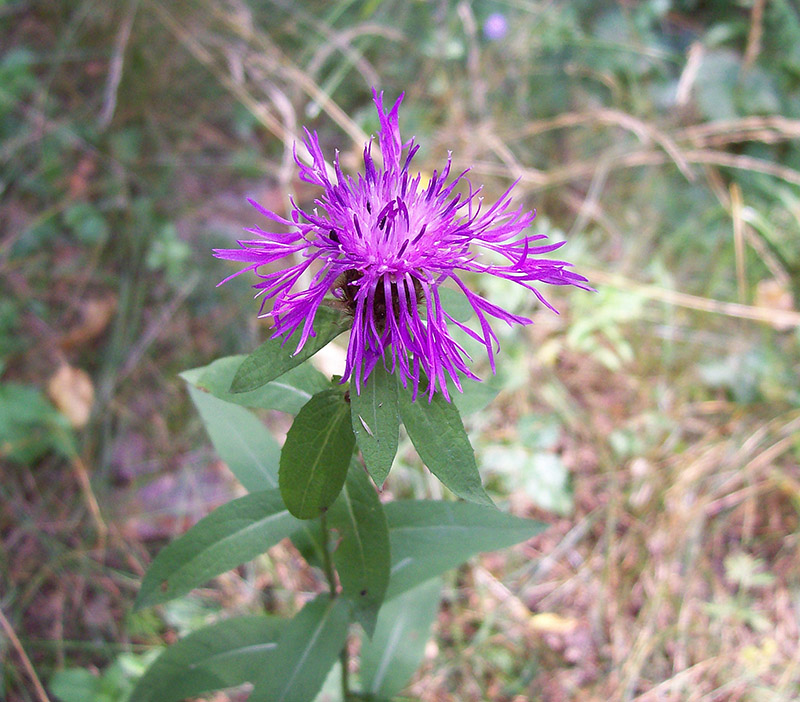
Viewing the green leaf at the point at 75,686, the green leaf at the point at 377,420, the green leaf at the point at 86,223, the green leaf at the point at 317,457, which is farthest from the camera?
the green leaf at the point at 86,223

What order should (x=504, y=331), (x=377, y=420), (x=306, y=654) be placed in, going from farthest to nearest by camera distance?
1. (x=504, y=331)
2. (x=306, y=654)
3. (x=377, y=420)

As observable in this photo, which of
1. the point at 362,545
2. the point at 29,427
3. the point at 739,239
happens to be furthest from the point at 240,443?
the point at 739,239

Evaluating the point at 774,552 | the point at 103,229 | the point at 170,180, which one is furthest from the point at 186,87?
the point at 774,552

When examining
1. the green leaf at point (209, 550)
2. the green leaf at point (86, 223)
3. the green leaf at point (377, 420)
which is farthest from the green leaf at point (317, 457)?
the green leaf at point (86, 223)

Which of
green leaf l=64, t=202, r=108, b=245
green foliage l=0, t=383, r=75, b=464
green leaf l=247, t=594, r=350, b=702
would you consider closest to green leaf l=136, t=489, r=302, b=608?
green leaf l=247, t=594, r=350, b=702

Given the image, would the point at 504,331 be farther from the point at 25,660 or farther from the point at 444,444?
the point at 25,660

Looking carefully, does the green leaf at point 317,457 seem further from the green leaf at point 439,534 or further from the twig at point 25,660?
the twig at point 25,660
